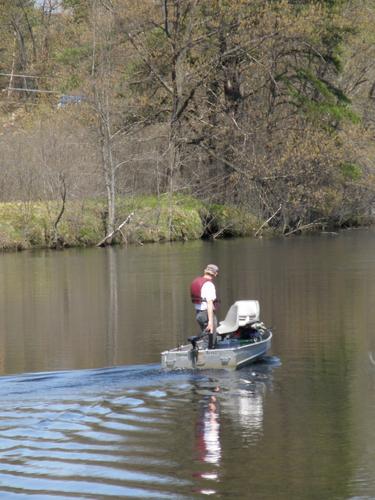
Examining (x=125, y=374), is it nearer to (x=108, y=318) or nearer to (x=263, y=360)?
(x=263, y=360)

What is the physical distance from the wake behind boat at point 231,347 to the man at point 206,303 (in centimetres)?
21

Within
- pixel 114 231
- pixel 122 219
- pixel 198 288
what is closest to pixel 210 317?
pixel 198 288

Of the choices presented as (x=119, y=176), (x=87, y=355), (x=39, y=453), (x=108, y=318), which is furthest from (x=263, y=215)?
(x=39, y=453)

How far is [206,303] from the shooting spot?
1945cm

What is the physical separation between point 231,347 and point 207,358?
34.0 inches

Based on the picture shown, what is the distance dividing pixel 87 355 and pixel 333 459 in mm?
8775

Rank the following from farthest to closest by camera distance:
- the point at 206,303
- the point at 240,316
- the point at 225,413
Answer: the point at 240,316, the point at 206,303, the point at 225,413

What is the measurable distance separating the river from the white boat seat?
808 millimetres

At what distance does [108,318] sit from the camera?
86.6 feet

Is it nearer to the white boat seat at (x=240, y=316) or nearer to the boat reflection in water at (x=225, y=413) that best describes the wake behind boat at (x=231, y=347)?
the white boat seat at (x=240, y=316)

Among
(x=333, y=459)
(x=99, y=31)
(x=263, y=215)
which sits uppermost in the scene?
(x=99, y=31)

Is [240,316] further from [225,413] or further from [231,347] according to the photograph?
[225,413]

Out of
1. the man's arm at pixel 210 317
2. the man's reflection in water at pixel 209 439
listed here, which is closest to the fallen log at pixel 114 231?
the man's arm at pixel 210 317

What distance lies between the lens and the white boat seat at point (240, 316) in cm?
2006
